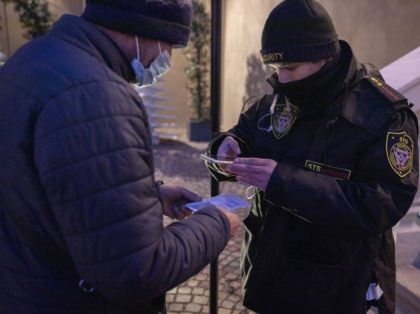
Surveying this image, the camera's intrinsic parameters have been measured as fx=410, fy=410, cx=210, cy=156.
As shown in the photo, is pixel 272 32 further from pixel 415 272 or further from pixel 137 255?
pixel 415 272

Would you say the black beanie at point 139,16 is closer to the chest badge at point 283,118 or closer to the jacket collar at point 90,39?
the jacket collar at point 90,39

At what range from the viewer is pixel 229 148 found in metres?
2.11

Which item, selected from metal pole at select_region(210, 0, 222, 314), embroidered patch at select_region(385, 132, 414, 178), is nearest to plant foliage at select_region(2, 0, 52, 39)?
metal pole at select_region(210, 0, 222, 314)

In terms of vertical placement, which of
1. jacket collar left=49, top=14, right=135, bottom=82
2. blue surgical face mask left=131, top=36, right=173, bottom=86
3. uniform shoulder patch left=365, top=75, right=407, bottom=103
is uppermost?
jacket collar left=49, top=14, right=135, bottom=82

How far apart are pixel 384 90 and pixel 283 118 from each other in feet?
1.50

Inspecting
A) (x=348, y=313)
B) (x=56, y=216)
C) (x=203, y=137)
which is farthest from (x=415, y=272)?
(x=203, y=137)

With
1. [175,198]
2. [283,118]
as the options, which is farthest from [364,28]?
[175,198]

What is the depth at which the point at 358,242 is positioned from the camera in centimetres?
176

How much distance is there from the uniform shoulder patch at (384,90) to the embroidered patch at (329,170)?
13.8 inches

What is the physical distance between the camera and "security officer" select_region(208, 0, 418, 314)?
1634 millimetres

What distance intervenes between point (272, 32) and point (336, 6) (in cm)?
410

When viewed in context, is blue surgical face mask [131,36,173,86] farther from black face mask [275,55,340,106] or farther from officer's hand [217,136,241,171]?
officer's hand [217,136,241,171]

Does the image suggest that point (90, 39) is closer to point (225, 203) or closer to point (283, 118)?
point (225, 203)

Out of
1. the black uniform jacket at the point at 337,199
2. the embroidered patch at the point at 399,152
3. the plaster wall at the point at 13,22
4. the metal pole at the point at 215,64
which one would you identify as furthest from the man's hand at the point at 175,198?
the plaster wall at the point at 13,22
